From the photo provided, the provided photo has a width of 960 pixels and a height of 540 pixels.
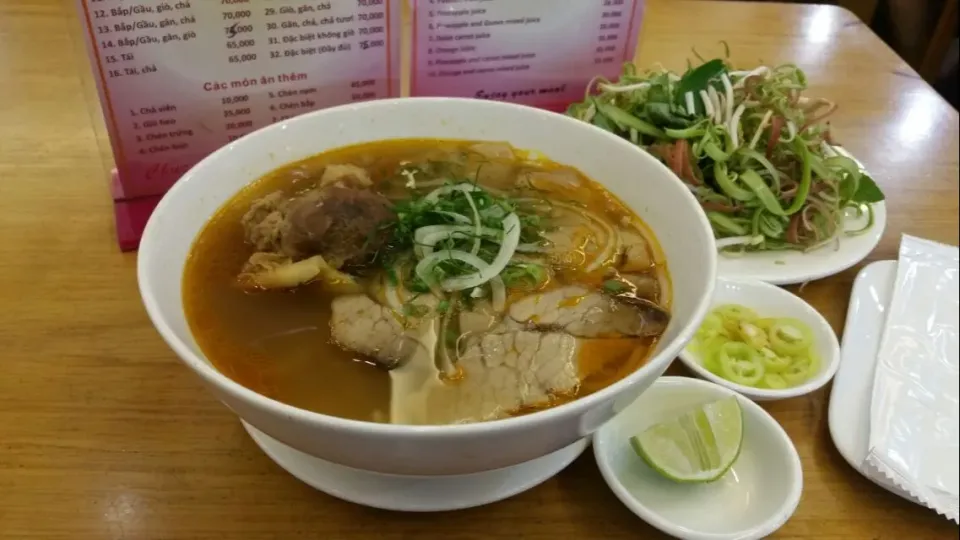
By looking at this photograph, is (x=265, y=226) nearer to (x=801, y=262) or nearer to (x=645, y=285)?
Answer: (x=645, y=285)

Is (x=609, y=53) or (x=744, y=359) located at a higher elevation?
(x=609, y=53)

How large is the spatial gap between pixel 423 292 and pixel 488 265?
0.29 feet

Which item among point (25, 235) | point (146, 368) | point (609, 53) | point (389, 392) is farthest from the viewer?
point (609, 53)

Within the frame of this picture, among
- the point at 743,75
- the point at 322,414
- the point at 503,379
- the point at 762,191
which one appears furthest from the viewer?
the point at 743,75

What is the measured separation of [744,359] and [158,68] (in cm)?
91

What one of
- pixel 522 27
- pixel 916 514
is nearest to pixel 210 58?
pixel 522 27

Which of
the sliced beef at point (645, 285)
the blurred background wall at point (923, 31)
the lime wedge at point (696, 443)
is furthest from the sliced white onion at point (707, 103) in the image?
the blurred background wall at point (923, 31)

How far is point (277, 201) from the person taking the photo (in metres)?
1.08

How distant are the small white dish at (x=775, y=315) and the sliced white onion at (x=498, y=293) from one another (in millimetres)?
253

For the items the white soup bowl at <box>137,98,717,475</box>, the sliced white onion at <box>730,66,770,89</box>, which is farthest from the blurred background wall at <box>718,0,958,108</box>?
the white soup bowl at <box>137,98,717,475</box>

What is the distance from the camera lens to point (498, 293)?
1.00m

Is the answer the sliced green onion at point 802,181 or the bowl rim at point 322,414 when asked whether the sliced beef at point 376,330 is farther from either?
the sliced green onion at point 802,181

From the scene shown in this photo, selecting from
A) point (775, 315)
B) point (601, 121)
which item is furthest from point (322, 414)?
point (601, 121)

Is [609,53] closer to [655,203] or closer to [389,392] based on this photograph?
[655,203]
